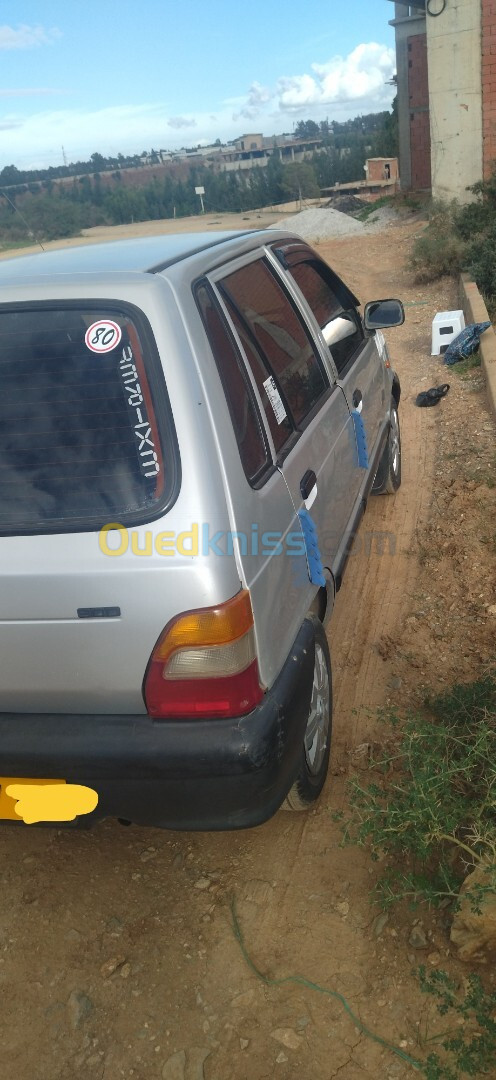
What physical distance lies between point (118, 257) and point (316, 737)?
5.78 feet

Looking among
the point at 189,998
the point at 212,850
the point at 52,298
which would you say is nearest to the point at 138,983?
the point at 189,998

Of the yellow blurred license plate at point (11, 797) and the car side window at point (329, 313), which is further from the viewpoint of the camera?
the car side window at point (329, 313)

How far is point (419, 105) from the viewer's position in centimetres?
2330

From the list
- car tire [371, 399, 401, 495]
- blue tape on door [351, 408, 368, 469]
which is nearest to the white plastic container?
car tire [371, 399, 401, 495]

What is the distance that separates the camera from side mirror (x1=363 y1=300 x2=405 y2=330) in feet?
14.2

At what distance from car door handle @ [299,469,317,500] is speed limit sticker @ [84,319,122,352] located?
87cm

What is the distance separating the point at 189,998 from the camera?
222cm

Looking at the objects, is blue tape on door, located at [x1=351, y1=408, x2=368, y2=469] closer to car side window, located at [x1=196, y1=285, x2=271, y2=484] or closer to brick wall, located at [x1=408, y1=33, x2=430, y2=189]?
car side window, located at [x1=196, y1=285, x2=271, y2=484]

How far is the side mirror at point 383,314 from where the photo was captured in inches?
171

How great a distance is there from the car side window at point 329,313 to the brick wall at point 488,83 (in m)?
15.2

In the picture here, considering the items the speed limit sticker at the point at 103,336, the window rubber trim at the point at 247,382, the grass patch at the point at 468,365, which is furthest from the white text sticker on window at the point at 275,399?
the grass patch at the point at 468,365

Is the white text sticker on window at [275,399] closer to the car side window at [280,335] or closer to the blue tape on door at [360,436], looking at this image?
the car side window at [280,335]

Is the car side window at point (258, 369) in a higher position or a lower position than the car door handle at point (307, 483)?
higher

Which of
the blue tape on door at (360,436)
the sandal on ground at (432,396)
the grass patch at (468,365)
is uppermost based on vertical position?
the blue tape on door at (360,436)
